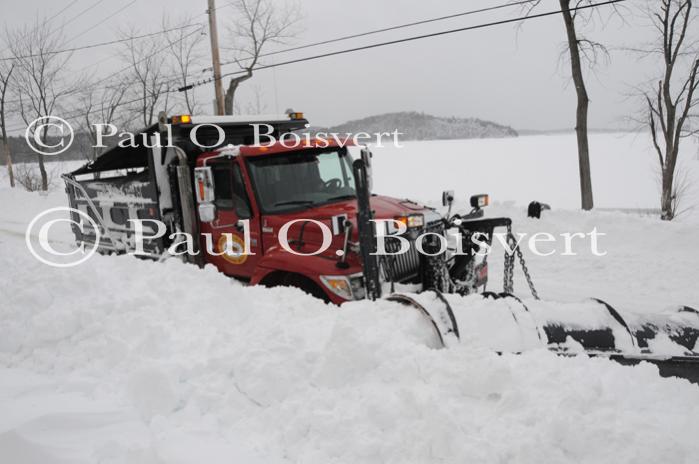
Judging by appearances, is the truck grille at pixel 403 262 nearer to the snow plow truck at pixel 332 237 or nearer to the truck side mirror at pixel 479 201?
the snow plow truck at pixel 332 237

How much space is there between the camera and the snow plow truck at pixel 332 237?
3.57 m

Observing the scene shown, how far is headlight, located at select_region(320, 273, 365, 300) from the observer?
16.2 ft

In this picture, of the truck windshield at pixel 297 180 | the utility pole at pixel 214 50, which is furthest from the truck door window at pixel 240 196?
the utility pole at pixel 214 50

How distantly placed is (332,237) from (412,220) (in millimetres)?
861

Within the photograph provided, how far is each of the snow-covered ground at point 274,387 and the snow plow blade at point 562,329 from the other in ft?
0.67

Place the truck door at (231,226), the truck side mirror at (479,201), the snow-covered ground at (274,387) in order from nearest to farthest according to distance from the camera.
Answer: the snow-covered ground at (274,387), the truck side mirror at (479,201), the truck door at (231,226)

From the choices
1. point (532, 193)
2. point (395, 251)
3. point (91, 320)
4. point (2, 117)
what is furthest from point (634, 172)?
point (2, 117)

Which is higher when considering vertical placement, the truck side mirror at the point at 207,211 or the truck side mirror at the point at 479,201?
the truck side mirror at the point at 207,211

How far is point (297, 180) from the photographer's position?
587cm

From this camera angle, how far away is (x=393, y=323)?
347 centimetres

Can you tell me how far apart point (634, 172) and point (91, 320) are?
3342cm

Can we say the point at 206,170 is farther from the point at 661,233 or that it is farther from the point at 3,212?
the point at 3,212

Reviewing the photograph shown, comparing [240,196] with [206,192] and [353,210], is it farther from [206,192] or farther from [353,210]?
[353,210]

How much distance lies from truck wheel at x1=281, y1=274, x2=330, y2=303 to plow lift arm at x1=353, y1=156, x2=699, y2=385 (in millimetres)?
1549
